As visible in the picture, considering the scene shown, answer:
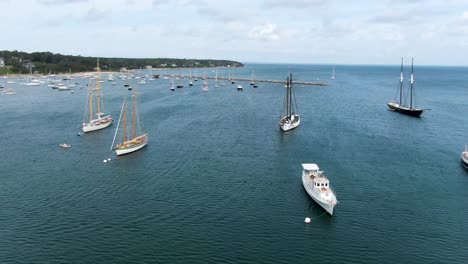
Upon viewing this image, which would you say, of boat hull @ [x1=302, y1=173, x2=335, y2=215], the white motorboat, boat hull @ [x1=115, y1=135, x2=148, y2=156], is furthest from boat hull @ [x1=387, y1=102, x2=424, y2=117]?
boat hull @ [x1=115, y1=135, x2=148, y2=156]

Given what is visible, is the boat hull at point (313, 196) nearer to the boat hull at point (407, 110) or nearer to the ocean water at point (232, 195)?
the ocean water at point (232, 195)

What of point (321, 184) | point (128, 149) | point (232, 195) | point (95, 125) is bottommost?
point (232, 195)

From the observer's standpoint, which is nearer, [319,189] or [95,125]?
[319,189]

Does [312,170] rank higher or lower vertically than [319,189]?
higher

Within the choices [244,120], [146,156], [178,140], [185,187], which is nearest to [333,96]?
[244,120]

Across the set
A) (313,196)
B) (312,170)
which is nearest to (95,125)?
(312,170)

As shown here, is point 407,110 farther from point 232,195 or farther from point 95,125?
point 232,195

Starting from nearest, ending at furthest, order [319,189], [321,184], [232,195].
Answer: [319,189]
[321,184]
[232,195]
